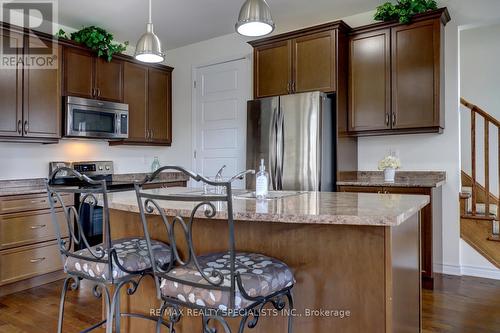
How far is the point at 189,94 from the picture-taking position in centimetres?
503

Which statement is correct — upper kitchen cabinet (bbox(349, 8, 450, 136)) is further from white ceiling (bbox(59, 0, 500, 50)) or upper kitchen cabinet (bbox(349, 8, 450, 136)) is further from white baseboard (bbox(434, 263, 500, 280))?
white baseboard (bbox(434, 263, 500, 280))

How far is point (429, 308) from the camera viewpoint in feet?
8.63

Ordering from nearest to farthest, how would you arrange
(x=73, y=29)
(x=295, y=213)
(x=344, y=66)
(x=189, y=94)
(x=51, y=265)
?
(x=295, y=213)
(x=51, y=265)
(x=344, y=66)
(x=73, y=29)
(x=189, y=94)

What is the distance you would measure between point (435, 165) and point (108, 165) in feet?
12.0

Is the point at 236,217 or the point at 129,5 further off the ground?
the point at 129,5

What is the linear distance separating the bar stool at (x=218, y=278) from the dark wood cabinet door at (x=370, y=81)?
7.96 ft

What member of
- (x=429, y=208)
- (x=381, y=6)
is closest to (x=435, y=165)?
(x=429, y=208)

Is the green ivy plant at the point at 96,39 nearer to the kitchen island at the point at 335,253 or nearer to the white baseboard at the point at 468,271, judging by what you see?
the kitchen island at the point at 335,253

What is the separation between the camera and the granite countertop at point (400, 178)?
315cm

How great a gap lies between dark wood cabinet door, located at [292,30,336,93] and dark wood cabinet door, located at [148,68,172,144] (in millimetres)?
2025

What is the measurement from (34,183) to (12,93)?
3.14 feet

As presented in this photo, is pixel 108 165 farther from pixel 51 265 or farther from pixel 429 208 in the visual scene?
pixel 429 208

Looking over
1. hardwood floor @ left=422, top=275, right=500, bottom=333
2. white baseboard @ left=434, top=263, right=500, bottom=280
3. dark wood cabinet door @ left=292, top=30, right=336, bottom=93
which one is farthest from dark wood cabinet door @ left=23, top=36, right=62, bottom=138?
white baseboard @ left=434, top=263, right=500, bottom=280

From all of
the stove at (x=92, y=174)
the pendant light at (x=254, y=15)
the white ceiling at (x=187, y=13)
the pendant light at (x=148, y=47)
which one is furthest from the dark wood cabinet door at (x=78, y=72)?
the pendant light at (x=254, y=15)
